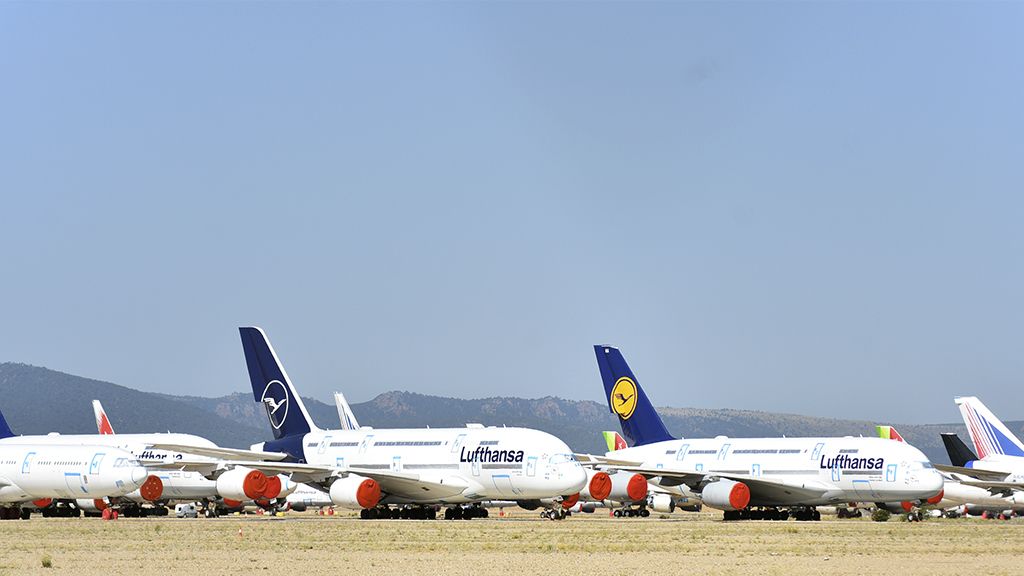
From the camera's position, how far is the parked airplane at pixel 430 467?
6550cm

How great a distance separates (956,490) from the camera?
265 feet

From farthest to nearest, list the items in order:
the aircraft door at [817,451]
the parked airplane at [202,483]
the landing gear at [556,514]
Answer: the landing gear at [556,514]
the aircraft door at [817,451]
the parked airplane at [202,483]

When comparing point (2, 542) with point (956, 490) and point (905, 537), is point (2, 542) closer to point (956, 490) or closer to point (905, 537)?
point (905, 537)

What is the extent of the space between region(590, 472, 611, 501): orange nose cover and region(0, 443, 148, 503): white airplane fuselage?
21395 mm

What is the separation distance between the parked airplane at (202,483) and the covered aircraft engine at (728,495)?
19.5m

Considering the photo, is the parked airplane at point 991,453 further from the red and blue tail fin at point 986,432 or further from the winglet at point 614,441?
the winglet at point 614,441

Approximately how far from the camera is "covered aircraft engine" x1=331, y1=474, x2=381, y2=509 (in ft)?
221

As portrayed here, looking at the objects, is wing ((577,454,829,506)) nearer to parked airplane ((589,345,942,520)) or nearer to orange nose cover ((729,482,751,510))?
parked airplane ((589,345,942,520))

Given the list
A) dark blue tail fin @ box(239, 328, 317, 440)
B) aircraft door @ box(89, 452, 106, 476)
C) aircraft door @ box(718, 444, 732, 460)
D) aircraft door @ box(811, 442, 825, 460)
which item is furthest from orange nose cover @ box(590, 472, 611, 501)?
aircraft door @ box(89, 452, 106, 476)

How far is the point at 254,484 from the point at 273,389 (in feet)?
42.3

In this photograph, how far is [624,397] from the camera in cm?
8056

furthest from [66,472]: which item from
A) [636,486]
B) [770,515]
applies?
[770,515]

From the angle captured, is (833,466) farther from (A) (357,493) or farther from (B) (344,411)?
(B) (344,411)

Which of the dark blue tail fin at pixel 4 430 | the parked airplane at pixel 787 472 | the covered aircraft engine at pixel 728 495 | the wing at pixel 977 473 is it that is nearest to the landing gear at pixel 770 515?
the parked airplane at pixel 787 472
